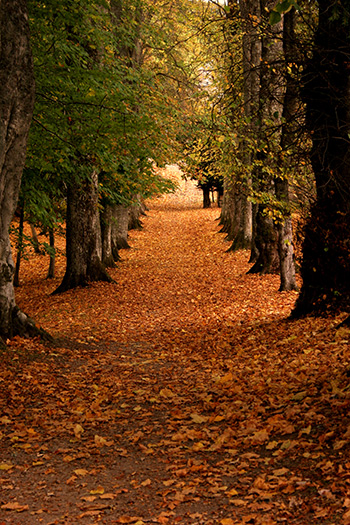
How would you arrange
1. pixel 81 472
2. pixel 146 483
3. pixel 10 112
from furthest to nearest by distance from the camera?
pixel 10 112, pixel 81 472, pixel 146 483

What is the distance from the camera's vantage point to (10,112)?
7.69m

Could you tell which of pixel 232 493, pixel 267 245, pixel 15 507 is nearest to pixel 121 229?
pixel 267 245

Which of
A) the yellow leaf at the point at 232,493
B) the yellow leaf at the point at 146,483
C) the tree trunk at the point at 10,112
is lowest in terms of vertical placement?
the yellow leaf at the point at 146,483

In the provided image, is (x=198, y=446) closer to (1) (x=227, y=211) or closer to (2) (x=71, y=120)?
(2) (x=71, y=120)

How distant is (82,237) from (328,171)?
8.95m

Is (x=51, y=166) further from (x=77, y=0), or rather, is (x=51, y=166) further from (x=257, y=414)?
(x=257, y=414)

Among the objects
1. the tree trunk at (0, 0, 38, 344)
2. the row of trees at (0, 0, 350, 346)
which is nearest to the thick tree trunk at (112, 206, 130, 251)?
the row of trees at (0, 0, 350, 346)

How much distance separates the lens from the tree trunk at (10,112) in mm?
7547

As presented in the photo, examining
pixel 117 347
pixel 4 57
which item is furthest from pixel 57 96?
pixel 117 347

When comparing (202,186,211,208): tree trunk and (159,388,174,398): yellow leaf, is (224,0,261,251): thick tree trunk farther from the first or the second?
(202,186,211,208): tree trunk

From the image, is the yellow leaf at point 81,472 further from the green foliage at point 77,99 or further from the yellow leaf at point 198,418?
the green foliage at point 77,99

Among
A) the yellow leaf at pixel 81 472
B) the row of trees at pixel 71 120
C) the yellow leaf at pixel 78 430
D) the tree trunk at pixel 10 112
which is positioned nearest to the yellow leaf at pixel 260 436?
the yellow leaf at pixel 81 472

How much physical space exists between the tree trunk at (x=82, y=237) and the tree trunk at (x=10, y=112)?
7.03m

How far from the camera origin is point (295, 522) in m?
3.52
